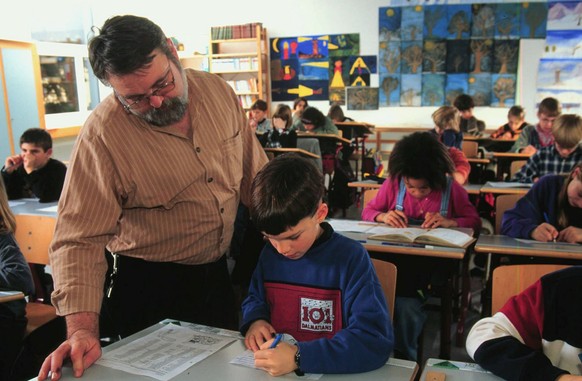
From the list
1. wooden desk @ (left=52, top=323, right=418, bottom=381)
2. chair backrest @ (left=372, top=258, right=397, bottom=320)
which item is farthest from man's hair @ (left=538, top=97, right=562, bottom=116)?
wooden desk @ (left=52, top=323, right=418, bottom=381)

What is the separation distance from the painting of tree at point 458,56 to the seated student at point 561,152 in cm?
481

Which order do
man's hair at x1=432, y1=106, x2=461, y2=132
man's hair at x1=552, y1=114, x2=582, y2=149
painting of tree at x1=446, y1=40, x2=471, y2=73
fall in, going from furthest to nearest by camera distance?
painting of tree at x1=446, y1=40, x2=471, y2=73, man's hair at x1=432, y1=106, x2=461, y2=132, man's hair at x1=552, y1=114, x2=582, y2=149

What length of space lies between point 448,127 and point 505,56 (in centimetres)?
379

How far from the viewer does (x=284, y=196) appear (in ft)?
4.39

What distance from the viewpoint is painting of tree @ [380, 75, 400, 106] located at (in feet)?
28.7

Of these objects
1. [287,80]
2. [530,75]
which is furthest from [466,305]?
[287,80]

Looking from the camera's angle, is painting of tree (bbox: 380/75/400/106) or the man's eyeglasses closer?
the man's eyeglasses

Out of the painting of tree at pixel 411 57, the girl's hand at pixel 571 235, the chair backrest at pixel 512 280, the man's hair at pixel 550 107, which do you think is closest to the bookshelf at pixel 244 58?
the painting of tree at pixel 411 57

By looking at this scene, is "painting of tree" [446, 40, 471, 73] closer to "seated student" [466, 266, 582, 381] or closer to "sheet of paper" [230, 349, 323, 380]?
"seated student" [466, 266, 582, 381]

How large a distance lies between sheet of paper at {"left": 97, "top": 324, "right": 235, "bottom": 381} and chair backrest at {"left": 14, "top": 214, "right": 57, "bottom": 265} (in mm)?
1540

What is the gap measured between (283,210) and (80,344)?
1.84ft

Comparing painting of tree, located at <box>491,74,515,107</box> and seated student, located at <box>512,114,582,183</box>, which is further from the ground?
painting of tree, located at <box>491,74,515,107</box>

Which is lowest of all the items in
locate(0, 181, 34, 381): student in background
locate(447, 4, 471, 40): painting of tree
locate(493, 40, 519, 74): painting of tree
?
locate(0, 181, 34, 381): student in background

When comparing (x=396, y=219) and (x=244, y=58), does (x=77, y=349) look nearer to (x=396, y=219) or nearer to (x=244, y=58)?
(x=396, y=219)
